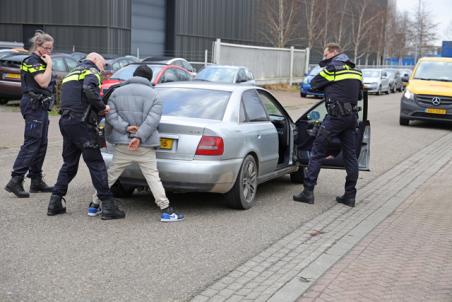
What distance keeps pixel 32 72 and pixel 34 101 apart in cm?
35

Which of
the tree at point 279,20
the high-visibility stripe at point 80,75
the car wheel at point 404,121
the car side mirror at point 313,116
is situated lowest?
the car wheel at point 404,121

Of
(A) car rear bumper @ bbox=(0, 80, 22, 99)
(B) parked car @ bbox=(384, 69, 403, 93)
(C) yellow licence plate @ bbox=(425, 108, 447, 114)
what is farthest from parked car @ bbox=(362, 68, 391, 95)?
(A) car rear bumper @ bbox=(0, 80, 22, 99)

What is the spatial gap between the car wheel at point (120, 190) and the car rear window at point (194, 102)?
1.15 m

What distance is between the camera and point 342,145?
792 cm

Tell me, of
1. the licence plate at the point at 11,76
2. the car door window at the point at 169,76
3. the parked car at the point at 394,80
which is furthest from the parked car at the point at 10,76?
the parked car at the point at 394,80

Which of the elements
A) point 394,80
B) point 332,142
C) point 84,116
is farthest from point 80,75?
point 394,80

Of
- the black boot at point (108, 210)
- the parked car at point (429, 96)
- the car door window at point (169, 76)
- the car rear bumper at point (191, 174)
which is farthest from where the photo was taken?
the parked car at point (429, 96)

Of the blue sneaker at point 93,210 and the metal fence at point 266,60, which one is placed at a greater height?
the metal fence at point 266,60

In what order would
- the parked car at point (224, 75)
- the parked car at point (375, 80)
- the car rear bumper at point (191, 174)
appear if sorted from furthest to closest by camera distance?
the parked car at point (375, 80) < the parked car at point (224, 75) < the car rear bumper at point (191, 174)

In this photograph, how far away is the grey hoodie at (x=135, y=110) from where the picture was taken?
254 inches

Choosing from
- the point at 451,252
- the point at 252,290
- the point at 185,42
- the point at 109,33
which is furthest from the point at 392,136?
the point at 185,42

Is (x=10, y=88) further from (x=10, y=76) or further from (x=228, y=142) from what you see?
(x=228, y=142)

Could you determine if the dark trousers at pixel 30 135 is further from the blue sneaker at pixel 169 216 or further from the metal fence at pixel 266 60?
the metal fence at pixel 266 60

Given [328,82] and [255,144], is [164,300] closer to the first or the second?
[255,144]
